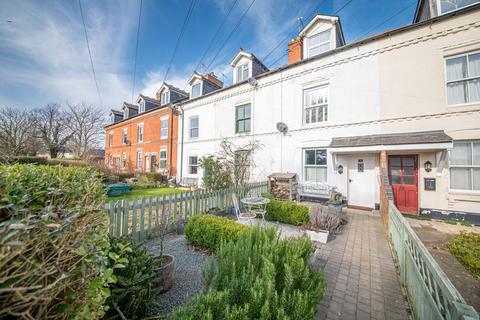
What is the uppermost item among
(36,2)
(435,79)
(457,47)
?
(36,2)

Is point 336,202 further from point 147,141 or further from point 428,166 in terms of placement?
point 147,141

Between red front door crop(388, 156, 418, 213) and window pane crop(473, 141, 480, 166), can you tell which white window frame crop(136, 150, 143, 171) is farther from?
window pane crop(473, 141, 480, 166)

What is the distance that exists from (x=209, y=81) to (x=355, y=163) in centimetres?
1296

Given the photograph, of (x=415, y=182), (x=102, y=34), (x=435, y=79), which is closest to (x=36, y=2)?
(x=102, y=34)

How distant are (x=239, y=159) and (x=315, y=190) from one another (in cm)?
433

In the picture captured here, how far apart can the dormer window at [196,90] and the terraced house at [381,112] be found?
530cm

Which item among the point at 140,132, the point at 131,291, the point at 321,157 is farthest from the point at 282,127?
the point at 140,132

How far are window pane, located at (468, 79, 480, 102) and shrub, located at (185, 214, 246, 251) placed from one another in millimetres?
8954

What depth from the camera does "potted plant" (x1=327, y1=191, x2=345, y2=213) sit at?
7.39 m

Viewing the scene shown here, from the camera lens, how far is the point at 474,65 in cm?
627

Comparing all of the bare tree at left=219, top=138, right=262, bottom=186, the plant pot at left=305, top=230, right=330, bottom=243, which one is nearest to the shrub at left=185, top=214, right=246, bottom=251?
the plant pot at left=305, top=230, right=330, bottom=243

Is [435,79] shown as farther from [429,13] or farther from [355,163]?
[355,163]

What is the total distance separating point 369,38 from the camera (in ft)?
25.6

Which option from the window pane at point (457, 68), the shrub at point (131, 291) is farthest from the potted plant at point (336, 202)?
the shrub at point (131, 291)
